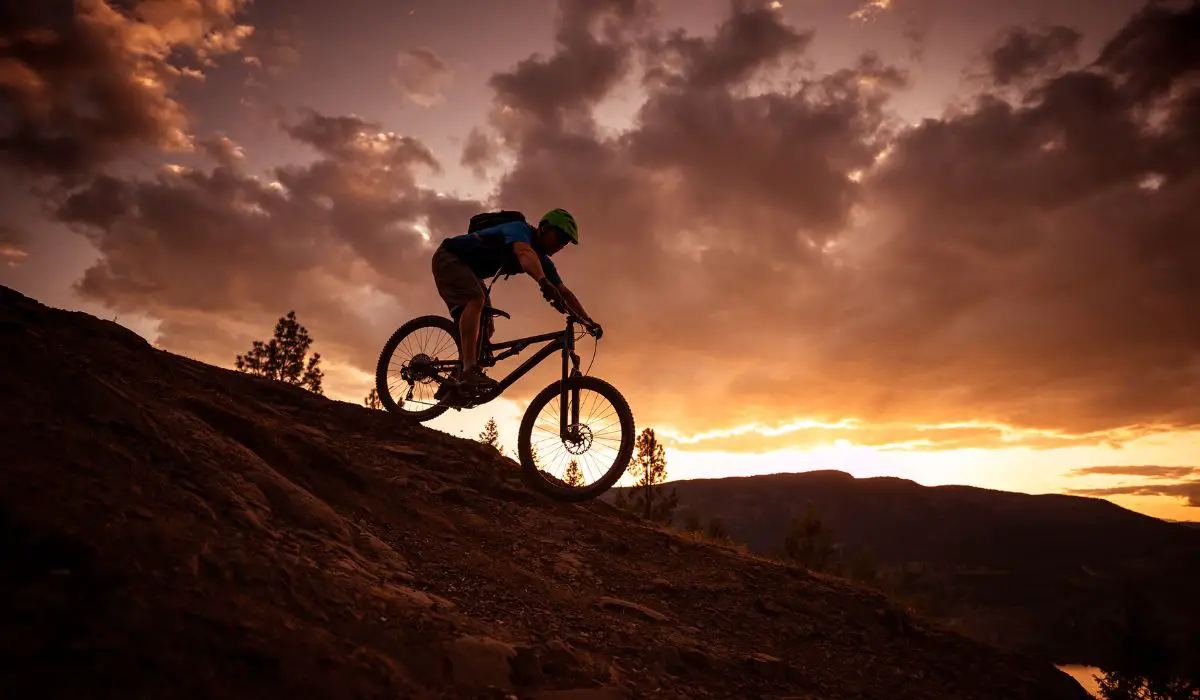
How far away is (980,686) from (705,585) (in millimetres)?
3416

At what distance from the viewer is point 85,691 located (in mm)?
2164

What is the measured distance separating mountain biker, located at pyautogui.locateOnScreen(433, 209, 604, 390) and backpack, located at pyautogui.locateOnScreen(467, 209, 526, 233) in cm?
11

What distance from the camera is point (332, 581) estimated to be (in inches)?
139

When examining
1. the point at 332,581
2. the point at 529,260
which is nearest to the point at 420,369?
the point at 529,260

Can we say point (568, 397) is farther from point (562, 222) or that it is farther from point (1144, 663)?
point (1144, 663)

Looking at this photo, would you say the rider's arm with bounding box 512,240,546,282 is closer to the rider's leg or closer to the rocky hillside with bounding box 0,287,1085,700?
the rider's leg

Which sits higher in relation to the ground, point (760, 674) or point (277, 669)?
point (277, 669)

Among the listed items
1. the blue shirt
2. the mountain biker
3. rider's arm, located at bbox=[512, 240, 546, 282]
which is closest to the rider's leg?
the mountain biker

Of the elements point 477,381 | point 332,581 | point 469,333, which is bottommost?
point 332,581

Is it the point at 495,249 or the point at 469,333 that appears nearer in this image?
the point at 469,333

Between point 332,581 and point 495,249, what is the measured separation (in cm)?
499

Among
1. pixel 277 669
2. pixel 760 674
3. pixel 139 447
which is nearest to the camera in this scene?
pixel 277 669

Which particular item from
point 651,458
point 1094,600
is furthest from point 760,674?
point 1094,600

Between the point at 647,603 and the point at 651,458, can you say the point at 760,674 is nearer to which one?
the point at 647,603
